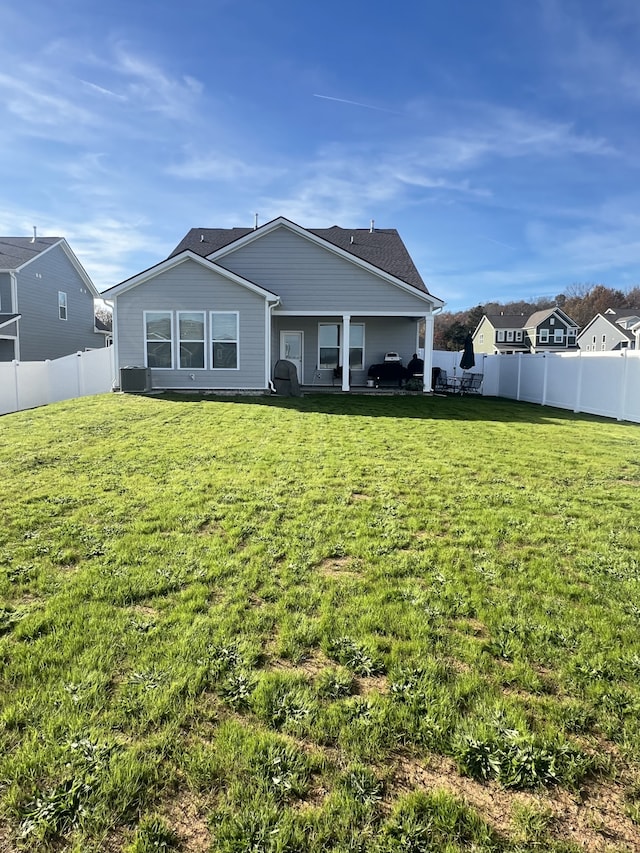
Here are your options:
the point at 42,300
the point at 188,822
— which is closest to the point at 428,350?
the point at 188,822

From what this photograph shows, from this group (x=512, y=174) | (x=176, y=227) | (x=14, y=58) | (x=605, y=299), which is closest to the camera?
(x=14, y=58)

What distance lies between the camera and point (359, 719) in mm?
2201

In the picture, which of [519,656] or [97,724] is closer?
[97,724]

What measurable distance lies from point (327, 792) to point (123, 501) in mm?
3982

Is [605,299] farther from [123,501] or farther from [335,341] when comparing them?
[123,501]

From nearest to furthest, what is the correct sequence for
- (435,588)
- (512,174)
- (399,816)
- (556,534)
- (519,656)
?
(399,816) < (519,656) < (435,588) < (556,534) < (512,174)

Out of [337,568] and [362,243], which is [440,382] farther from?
[337,568]

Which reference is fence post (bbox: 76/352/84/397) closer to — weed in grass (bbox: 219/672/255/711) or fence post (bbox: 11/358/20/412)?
fence post (bbox: 11/358/20/412)

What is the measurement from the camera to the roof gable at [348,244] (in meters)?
15.6

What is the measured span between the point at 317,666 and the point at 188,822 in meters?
0.99

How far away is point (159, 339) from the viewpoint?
1447 centimetres

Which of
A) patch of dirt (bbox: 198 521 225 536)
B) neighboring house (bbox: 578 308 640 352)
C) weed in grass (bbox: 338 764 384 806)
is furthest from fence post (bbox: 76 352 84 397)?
neighboring house (bbox: 578 308 640 352)

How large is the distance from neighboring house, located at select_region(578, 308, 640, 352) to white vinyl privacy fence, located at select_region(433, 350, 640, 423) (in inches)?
1352

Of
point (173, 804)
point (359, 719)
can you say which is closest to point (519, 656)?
point (359, 719)
